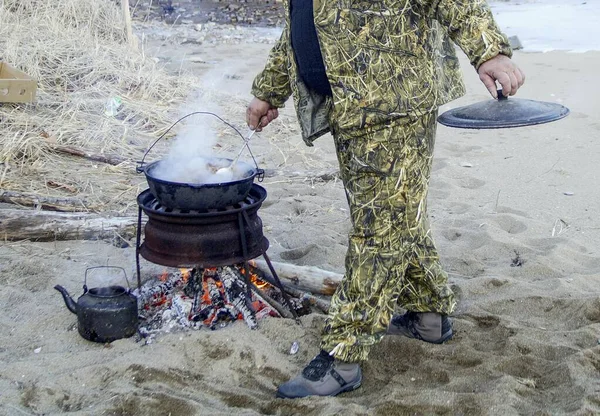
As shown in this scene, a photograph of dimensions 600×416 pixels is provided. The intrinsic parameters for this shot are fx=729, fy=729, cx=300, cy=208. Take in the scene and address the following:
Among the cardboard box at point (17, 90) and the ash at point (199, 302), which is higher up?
the cardboard box at point (17, 90)

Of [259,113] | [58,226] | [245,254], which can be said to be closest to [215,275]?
[245,254]

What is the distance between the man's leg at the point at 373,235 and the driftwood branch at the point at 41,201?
2635mm

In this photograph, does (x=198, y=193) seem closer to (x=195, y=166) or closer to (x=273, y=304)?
(x=195, y=166)

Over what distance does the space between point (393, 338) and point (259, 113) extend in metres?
1.29

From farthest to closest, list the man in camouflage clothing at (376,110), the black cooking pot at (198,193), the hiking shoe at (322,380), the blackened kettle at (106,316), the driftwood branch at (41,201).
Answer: the driftwood branch at (41,201) → the blackened kettle at (106,316) → the black cooking pot at (198,193) → the hiking shoe at (322,380) → the man in camouflage clothing at (376,110)

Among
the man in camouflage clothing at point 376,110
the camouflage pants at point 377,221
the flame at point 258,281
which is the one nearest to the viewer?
the man in camouflage clothing at point 376,110

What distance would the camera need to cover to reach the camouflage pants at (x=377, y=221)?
9.81ft

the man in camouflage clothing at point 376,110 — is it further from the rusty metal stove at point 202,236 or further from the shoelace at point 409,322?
the rusty metal stove at point 202,236

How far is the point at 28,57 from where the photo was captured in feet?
26.4

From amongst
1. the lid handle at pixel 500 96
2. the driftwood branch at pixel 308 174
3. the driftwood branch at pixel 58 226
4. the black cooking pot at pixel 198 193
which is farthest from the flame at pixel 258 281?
the driftwood branch at pixel 308 174

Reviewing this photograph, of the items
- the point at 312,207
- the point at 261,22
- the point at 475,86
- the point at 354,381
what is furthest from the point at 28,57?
the point at 261,22

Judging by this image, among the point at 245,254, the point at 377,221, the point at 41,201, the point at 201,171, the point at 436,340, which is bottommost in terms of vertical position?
the point at 41,201

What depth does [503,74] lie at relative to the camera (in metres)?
2.65

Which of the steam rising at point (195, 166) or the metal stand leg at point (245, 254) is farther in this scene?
the steam rising at point (195, 166)
